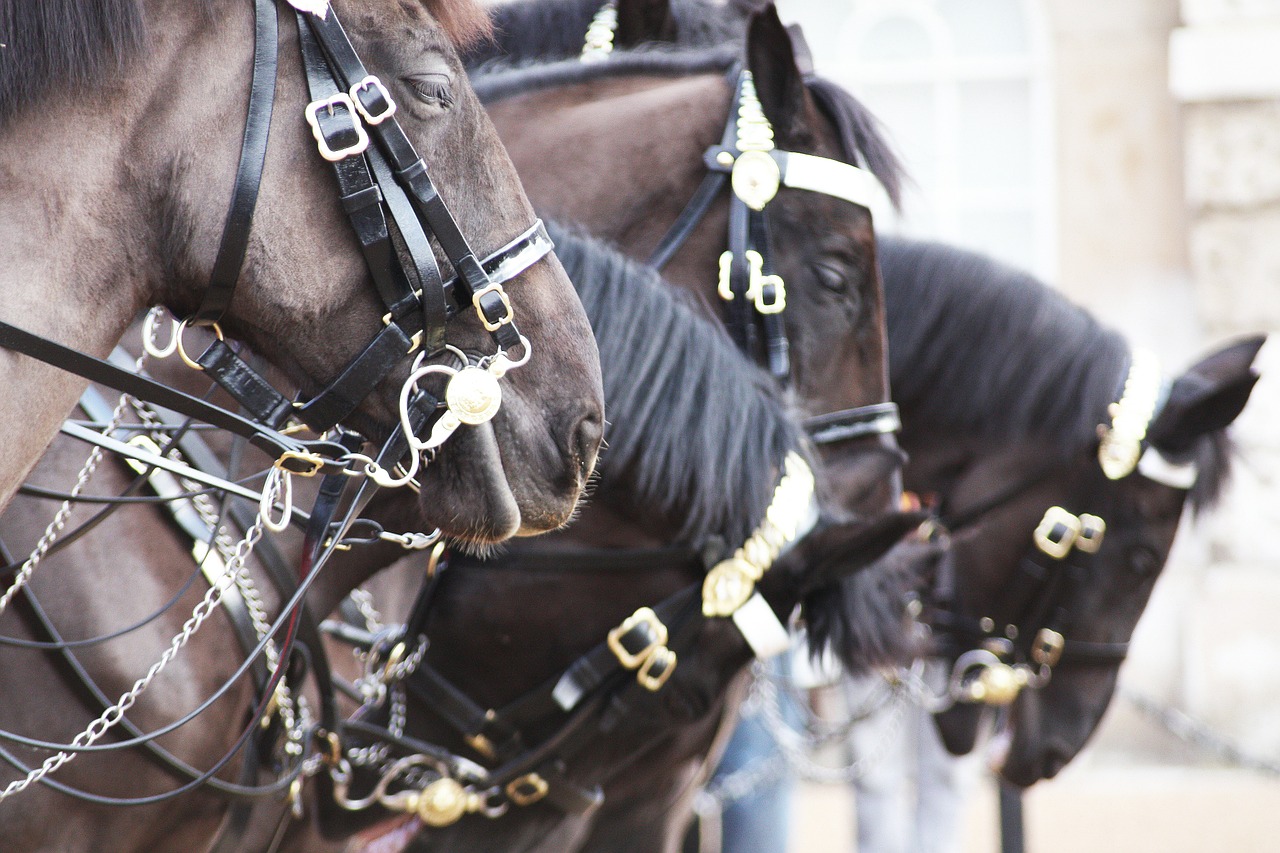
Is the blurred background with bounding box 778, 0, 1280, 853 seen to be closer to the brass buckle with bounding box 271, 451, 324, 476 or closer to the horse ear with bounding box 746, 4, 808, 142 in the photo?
the horse ear with bounding box 746, 4, 808, 142

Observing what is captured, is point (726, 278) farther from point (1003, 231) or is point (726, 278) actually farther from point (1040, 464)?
point (1003, 231)

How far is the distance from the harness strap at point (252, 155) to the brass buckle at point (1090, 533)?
2.41 metres

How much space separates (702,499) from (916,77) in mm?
4839

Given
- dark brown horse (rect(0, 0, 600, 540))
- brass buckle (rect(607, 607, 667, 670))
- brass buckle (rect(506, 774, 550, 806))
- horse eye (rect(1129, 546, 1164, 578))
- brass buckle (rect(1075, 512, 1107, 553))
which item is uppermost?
dark brown horse (rect(0, 0, 600, 540))

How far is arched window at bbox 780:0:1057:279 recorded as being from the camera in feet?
20.4

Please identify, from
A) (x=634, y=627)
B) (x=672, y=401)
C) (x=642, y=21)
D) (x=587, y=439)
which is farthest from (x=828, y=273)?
(x=587, y=439)

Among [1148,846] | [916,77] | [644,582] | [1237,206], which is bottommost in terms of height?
[1148,846]

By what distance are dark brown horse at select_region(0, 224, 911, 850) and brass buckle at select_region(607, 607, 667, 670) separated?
0.05 m

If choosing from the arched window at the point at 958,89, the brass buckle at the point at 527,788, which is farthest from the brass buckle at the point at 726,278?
the arched window at the point at 958,89

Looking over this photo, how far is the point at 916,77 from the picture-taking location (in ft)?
20.7

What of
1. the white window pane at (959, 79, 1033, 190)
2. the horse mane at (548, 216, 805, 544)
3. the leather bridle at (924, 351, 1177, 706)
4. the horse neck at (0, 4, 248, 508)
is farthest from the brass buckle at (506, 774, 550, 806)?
the white window pane at (959, 79, 1033, 190)

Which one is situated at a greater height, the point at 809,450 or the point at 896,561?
the point at 809,450

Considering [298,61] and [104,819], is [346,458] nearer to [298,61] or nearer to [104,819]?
[298,61]

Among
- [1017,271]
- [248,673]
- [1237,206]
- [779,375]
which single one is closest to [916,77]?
[1237,206]
